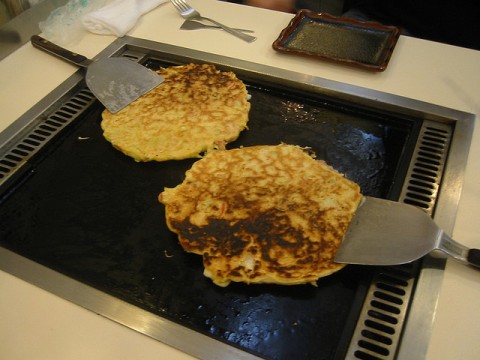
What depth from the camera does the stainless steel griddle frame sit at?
38.1 inches

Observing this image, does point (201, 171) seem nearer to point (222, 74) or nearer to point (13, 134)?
point (222, 74)

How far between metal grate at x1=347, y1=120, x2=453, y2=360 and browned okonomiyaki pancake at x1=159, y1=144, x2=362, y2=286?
13 centimetres

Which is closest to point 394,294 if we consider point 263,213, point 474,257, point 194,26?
point 474,257

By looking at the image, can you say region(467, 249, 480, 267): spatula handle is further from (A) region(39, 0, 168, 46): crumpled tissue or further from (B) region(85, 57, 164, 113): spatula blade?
(A) region(39, 0, 168, 46): crumpled tissue

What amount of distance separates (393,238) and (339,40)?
Answer: 1030 millimetres

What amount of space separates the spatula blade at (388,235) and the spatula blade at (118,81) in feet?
3.29

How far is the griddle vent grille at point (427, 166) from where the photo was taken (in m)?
1.24

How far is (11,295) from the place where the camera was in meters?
1.10

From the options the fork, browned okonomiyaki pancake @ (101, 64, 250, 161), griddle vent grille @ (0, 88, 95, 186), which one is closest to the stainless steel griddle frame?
griddle vent grille @ (0, 88, 95, 186)

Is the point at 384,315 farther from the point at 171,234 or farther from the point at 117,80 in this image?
the point at 117,80

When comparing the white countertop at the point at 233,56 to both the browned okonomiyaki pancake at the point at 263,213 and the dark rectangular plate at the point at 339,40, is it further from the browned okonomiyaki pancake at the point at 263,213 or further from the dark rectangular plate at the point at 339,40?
the browned okonomiyaki pancake at the point at 263,213

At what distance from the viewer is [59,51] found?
1830mm

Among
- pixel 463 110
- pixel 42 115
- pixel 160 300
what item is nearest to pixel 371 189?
pixel 463 110

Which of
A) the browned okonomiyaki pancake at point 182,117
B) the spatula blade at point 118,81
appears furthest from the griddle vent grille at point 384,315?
the spatula blade at point 118,81
